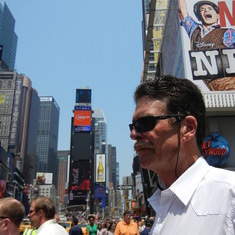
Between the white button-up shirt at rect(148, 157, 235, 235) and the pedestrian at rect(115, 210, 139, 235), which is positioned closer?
the white button-up shirt at rect(148, 157, 235, 235)

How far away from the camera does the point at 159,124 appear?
5.08 ft

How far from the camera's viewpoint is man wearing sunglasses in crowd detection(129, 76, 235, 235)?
45.5 inches

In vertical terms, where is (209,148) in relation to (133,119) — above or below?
above

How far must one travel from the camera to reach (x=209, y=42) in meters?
11.4

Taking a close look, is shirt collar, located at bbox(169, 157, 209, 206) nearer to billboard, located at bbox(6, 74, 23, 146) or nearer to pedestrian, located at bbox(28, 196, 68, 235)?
pedestrian, located at bbox(28, 196, 68, 235)

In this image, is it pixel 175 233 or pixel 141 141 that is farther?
pixel 141 141

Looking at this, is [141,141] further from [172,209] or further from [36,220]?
[36,220]

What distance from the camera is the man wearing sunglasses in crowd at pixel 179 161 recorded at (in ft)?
3.79

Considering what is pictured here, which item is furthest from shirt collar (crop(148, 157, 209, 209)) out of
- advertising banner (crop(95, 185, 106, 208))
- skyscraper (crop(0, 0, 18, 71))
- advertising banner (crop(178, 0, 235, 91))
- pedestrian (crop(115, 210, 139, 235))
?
skyscraper (crop(0, 0, 18, 71))

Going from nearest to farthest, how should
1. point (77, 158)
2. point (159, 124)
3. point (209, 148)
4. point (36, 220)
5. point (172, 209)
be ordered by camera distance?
1. point (172, 209)
2. point (159, 124)
3. point (36, 220)
4. point (209, 148)
5. point (77, 158)

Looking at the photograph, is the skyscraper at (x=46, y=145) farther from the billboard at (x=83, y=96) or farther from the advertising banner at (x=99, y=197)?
the billboard at (x=83, y=96)

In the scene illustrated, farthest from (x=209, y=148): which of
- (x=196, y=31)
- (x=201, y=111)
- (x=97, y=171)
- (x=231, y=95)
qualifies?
(x=97, y=171)

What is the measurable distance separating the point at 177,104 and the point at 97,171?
105 meters

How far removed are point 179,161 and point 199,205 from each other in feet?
1.10
